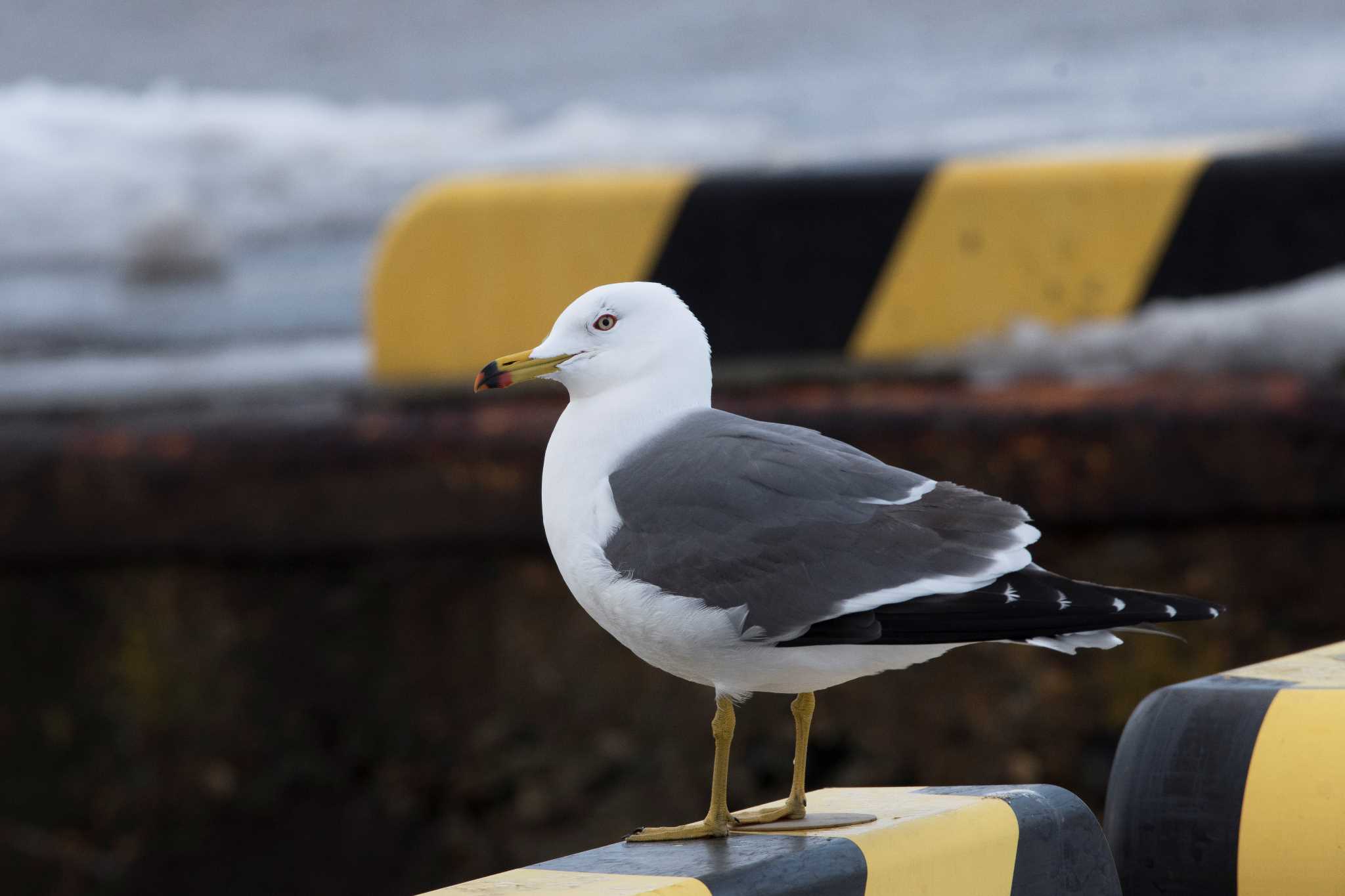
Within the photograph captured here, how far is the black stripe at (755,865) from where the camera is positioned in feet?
4.55

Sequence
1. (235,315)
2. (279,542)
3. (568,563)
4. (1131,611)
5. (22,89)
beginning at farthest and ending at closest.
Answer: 1. (22,89)
2. (235,315)
3. (279,542)
4. (568,563)
5. (1131,611)

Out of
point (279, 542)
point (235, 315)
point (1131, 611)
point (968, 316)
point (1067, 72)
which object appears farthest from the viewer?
point (1067, 72)

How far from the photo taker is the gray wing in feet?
4.60

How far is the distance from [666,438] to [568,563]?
0.14m

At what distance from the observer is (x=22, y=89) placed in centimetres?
533

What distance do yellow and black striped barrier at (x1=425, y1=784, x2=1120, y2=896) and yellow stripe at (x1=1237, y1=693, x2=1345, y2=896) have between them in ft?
0.43

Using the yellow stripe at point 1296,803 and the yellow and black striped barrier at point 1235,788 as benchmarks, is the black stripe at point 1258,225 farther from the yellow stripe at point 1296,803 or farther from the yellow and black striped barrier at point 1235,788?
the yellow stripe at point 1296,803

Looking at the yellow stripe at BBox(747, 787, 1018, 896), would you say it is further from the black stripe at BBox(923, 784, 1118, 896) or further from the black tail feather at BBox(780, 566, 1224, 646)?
the black tail feather at BBox(780, 566, 1224, 646)

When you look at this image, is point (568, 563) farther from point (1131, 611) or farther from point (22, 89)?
point (22, 89)

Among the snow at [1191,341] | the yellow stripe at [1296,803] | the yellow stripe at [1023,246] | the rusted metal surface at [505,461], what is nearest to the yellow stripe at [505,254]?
the rusted metal surface at [505,461]

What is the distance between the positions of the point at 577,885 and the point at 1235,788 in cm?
62

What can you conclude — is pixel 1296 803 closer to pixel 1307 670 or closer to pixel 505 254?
pixel 1307 670

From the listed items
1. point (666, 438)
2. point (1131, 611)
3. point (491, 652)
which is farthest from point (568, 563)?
point (491, 652)

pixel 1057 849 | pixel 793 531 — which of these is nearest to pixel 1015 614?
pixel 793 531
